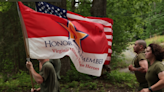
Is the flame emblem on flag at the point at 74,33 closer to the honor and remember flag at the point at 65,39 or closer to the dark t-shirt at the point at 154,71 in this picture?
the honor and remember flag at the point at 65,39

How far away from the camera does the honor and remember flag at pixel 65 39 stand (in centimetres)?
344

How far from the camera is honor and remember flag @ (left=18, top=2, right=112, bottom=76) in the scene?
3.44 meters

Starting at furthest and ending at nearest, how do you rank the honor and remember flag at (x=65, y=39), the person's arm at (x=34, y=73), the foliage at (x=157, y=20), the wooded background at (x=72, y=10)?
the foliage at (x=157, y=20), the wooded background at (x=72, y=10), the honor and remember flag at (x=65, y=39), the person's arm at (x=34, y=73)

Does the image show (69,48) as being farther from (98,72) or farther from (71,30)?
(98,72)

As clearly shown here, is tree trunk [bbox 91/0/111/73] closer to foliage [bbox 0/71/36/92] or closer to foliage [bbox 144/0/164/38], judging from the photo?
foliage [bbox 0/71/36/92]

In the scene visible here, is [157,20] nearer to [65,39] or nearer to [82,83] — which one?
[82,83]

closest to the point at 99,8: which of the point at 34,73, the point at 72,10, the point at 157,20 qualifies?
the point at 72,10

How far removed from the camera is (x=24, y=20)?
342 cm

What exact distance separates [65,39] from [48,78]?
0.99m

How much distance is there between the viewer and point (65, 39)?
149 inches

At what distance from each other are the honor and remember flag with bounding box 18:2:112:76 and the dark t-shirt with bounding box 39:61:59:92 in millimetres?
252

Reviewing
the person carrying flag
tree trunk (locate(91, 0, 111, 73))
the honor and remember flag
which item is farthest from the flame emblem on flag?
tree trunk (locate(91, 0, 111, 73))

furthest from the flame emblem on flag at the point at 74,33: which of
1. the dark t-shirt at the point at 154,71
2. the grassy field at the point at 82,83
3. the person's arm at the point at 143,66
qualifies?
the grassy field at the point at 82,83

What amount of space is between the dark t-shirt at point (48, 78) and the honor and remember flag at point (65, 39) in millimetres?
252
